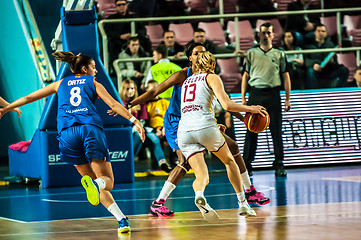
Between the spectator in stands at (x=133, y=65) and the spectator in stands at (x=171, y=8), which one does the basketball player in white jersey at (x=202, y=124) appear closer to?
the spectator in stands at (x=133, y=65)

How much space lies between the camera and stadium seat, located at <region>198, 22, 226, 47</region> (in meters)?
15.9

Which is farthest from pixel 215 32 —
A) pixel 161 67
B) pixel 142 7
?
pixel 161 67

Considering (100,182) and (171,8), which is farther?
(171,8)

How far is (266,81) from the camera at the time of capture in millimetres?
11266

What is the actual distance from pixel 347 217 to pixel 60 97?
3.04m

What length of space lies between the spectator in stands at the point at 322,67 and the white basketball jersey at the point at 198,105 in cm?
875

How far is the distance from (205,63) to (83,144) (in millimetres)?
1439

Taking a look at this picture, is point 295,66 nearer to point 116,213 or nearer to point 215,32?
point 215,32

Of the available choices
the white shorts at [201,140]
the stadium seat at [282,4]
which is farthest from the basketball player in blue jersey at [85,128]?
the stadium seat at [282,4]

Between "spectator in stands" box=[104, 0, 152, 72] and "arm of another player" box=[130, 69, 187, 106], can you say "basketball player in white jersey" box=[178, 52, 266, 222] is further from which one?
"spectator in stands" box=[104, 0, 152, 72]

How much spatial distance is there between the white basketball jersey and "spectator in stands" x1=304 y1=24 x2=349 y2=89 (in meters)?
8.75

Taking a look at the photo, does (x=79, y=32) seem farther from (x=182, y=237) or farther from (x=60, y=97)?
(x=182, y=237)

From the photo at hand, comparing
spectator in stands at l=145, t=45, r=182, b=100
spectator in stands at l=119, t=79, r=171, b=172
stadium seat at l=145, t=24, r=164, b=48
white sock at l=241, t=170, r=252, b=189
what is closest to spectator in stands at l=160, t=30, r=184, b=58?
stadium seat at l=145, t=24, r=164, b=48

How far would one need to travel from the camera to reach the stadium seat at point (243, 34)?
16281 mm
